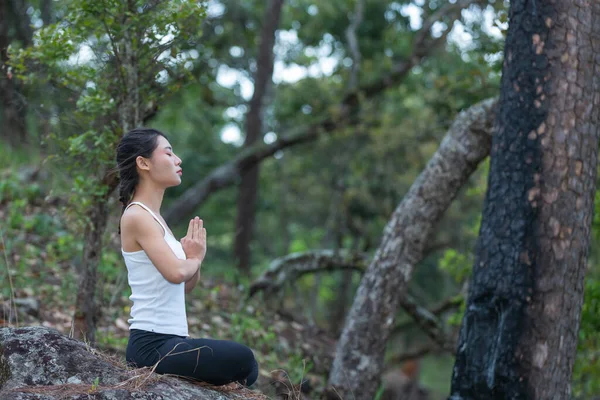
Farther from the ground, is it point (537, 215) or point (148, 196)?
point (537, 215)

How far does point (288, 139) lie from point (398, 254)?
7031 millimetres

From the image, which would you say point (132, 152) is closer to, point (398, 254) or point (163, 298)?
point (163, 298)

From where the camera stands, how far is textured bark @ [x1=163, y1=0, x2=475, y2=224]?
12.8 meters

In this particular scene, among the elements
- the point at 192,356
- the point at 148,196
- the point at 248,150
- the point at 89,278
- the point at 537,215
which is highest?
the point at 248,150

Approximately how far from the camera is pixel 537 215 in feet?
14.2

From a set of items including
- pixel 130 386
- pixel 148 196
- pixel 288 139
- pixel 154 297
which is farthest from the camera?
pixel 288 139

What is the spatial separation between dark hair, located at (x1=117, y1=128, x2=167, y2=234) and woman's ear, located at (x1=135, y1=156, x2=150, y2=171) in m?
0.02

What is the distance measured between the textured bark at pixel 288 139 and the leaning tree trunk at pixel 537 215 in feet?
26.9

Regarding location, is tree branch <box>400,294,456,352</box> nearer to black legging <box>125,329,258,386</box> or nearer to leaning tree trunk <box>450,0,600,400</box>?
leaning tree trunk <box>450,0,600,400</box>

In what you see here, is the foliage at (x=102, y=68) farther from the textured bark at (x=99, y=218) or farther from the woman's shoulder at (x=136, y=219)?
the woman's shoulder at (x=136, y=219)

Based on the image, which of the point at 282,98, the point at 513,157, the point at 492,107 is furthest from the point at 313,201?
the point at 513,157

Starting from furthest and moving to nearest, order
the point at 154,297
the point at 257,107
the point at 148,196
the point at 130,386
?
1. the point at 257,107
2. the point at 148,196
3. the point at 154,297
4. the point at 130,386

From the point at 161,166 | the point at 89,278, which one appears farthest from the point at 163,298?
the point at 89,278

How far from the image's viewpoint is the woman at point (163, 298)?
3438 millimetres
